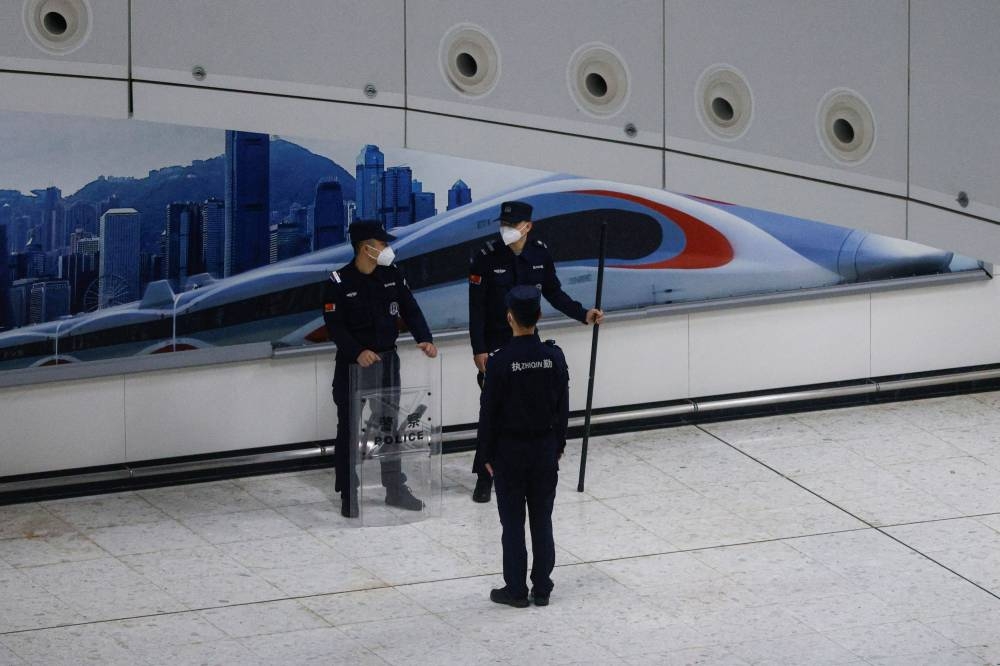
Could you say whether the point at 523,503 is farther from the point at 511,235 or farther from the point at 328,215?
the point at 328,215

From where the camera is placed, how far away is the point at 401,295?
26.2 ft

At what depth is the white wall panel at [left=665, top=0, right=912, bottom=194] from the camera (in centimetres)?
221

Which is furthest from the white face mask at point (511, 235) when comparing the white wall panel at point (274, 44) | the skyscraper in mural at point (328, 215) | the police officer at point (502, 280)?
the white wall panel at point (274, 44)

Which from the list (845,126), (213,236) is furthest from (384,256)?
(845,126)

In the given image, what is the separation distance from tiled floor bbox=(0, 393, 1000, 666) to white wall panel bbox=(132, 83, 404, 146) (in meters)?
4.16

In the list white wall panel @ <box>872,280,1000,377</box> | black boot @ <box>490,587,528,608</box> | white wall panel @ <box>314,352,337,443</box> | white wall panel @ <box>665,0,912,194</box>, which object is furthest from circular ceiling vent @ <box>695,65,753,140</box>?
white wall panel @ <box>872,280,1000,377</box>

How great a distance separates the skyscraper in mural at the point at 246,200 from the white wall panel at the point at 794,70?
6.24 metres

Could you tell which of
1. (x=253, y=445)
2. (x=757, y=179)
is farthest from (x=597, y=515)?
(x=757, y=179)

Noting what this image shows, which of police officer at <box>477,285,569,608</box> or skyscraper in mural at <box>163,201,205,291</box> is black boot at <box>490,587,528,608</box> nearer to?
police officer at <box>477,285,569,608</box>

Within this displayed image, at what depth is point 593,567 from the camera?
23.7ft

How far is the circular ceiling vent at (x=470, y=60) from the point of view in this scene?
227 centimetres

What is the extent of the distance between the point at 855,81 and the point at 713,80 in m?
0.21

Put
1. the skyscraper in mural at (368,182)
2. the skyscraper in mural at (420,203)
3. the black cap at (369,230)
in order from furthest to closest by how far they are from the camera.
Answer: the skyscraper in mural at (420,203) < the skyscraper in mural at (368,182) < the black cap at (369,230)

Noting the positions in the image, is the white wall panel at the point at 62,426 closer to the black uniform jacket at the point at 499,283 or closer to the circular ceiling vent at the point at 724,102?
the black uniform jacket at the point at 499,283
